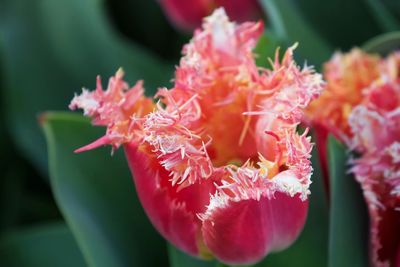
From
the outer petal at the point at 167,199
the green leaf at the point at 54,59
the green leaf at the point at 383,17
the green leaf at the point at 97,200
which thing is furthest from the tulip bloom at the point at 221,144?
the green leaf at the point at 54,59

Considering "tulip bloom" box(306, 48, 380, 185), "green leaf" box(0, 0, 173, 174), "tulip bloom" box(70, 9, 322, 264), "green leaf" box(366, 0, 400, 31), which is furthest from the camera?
"green leaf" box(0, 0, 173, 174)

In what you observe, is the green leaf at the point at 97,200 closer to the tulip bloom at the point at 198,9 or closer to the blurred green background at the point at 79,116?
the blurred green background at the point at 79,116

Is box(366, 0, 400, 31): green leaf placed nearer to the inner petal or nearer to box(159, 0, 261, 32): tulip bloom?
box(159, 0, 261, 32): tulip bloom

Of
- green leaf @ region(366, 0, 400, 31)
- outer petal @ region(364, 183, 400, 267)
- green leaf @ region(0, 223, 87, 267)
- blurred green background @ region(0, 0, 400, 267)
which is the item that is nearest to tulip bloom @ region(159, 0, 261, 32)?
blurred green background @ region(0, 0, 400, 267)

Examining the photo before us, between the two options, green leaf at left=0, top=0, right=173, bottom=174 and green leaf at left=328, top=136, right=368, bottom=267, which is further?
green leaf at left=0, top=0, right=173, bottom=174

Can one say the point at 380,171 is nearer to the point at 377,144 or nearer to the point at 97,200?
the point at 377,144

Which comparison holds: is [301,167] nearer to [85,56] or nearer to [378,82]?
[378,82]

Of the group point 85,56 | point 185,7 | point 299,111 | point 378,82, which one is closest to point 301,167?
point 299,111
